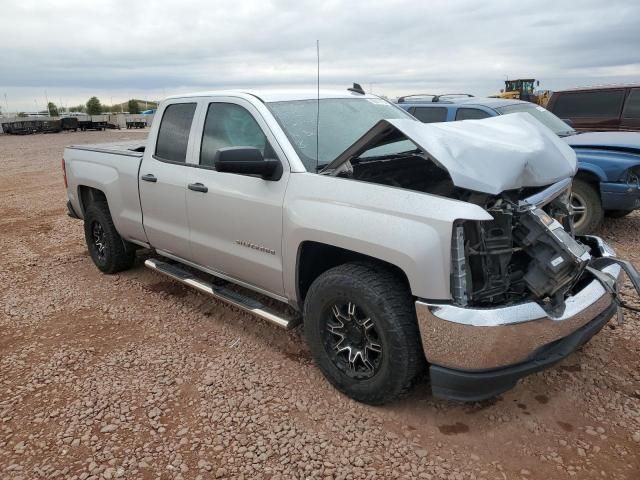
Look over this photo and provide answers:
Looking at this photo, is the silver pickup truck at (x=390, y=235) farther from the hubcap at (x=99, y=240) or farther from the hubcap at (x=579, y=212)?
the hubcap at (x=579, y=212)

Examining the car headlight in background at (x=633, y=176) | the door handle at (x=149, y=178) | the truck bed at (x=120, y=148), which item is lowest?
the car headlight in background at (x=633, y=176)

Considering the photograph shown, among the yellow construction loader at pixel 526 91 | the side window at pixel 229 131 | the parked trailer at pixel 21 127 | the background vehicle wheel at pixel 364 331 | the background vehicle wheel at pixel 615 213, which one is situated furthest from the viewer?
the parked trailer at pixel 21 127

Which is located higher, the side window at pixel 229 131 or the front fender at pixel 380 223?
the side window at pixel 229 131

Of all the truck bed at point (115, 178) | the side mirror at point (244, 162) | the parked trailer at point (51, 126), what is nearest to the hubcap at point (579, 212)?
the side mirror at point (244, 162)

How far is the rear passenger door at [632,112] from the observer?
26.5 feet

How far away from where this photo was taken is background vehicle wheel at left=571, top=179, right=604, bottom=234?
6.20 metres

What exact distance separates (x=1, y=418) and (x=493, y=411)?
2982mm

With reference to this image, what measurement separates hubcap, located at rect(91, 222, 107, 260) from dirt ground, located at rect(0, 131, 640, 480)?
1185mm

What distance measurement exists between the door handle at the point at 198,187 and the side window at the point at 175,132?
0.33 meters

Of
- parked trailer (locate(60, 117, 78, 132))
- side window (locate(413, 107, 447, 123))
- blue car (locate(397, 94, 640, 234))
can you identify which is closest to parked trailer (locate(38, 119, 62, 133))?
parked trailer (locate(60, 117, 78, 132))

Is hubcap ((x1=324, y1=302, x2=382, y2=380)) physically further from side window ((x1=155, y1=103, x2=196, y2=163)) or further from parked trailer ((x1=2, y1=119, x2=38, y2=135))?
parked trailer ((x1=2, y1=119, x2=38, y2=135))

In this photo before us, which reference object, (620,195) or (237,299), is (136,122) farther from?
(237,299)

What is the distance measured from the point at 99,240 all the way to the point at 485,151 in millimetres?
4482

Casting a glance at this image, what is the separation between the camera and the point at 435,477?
99.3 inches
